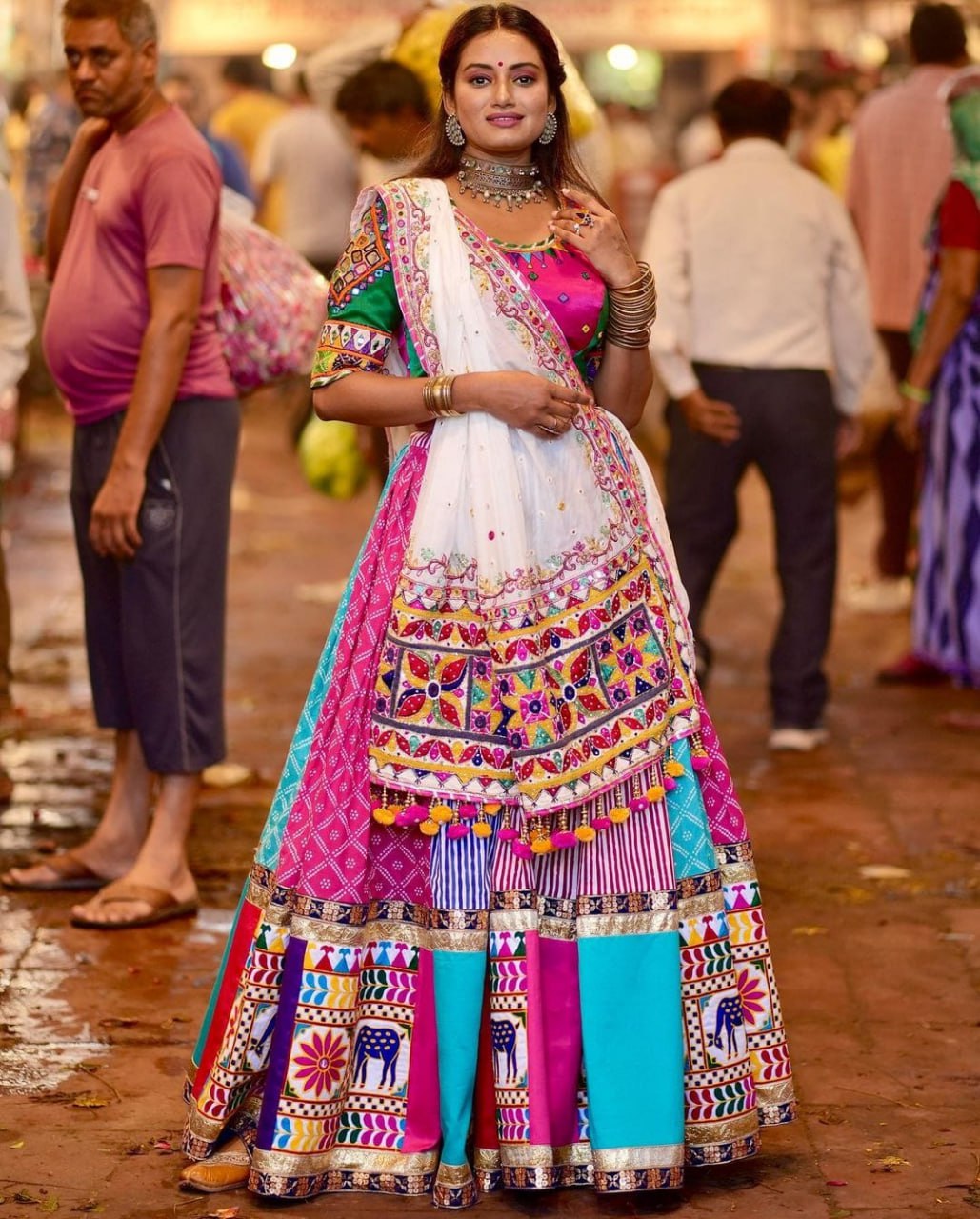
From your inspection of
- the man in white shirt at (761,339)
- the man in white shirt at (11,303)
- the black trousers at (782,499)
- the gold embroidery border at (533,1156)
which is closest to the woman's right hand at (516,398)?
the gold embroidery border at (533,1156)

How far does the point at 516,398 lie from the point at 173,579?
1733mm

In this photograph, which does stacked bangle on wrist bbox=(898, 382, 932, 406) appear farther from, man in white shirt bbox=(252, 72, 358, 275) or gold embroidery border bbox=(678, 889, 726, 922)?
man in white shirt bbox=(252, 72, 358, 275)

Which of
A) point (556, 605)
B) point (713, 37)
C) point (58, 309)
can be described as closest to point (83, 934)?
point (58, 309)

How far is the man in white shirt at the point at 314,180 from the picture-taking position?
12203mm

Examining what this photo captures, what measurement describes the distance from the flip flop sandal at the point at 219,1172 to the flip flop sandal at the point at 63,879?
1729mm

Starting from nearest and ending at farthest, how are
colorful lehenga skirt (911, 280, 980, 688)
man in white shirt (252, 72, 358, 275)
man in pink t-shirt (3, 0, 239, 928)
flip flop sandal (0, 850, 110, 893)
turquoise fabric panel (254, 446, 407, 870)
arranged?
turquoise fabric panel (254, 446, 407, 870) < man in pink t-shirt (3, 0, 239, 928) < flip flop sandal (0, 850, 110, 893) < colorful lehenga skirt (911, 280, 980, 688) < man in white shirt (252, 72, 358, 275)

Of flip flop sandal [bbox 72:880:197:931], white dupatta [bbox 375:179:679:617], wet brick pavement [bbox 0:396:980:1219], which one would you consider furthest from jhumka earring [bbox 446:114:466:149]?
flip flop sandal [bbox 72:880:197:931]

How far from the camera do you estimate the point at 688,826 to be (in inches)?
140

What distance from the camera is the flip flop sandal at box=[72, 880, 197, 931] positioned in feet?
16.2

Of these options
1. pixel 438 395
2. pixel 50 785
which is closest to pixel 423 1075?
pixel 438 395

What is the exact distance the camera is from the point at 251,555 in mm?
10125

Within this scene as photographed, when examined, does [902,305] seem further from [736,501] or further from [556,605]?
[556,605]

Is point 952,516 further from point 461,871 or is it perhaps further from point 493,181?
point 461,871

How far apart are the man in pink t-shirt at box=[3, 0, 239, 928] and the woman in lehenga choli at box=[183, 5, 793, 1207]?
1.26 m
